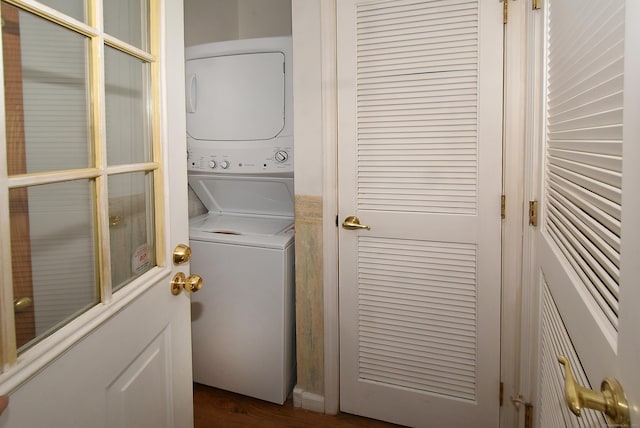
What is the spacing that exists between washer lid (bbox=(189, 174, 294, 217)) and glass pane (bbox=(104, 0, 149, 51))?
1.26 meters

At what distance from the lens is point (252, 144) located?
215cm

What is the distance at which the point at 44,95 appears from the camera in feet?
2.37

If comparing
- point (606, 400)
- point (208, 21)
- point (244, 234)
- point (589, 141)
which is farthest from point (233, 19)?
point (606, 400)

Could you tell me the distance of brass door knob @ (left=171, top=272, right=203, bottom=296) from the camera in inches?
43.4

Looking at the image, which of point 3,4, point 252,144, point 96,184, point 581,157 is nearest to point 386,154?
point 252,144

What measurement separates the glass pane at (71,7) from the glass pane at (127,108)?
0.08 m

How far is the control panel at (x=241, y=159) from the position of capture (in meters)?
2.11

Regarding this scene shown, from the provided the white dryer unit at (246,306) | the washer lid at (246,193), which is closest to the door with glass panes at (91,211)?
the white dryer unit at (246,306)

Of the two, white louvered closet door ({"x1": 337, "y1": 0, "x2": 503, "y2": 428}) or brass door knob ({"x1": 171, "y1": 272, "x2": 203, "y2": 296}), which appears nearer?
brass door knob ({"x1": 171, "y1": 272, "x2": 203, "y2": 296})

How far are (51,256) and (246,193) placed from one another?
1626mm

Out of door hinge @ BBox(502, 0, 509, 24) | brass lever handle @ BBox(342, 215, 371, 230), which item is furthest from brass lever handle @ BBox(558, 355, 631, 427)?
door hinge @ BBox(502, 0, 509, 24)

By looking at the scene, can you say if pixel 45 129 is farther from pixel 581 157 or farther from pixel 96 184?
pixel 581 157

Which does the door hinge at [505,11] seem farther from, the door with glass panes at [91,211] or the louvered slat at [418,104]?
the door with glass panes at [91,211]

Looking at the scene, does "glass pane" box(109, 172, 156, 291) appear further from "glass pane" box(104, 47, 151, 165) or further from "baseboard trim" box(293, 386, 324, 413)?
"baseboard trim" box(293, 386, 324, 413)
